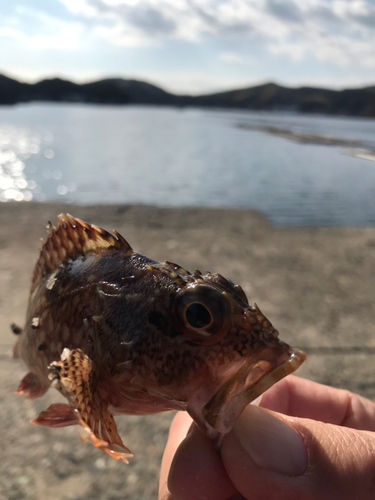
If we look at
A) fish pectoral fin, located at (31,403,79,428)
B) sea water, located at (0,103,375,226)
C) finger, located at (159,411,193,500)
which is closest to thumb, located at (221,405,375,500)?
finger, located at (159,411,193,500)

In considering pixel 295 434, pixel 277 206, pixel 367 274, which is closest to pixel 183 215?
pixel 277 206

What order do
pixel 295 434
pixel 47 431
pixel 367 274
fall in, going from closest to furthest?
pixel 295 434, pixel 47 431, pixel 367 274

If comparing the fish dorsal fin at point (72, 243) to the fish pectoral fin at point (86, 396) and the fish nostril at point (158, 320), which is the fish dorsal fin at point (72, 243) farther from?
the fish pectoral fin at point (86, 396)

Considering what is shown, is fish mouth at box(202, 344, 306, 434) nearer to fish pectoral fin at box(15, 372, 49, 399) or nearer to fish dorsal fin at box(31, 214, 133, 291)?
fish dorsal fin at box(31, 214, 133, 291)

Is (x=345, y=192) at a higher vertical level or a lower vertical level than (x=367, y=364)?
higher

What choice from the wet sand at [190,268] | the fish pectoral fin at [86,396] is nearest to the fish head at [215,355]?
the fish pectoral fin at [86,396]

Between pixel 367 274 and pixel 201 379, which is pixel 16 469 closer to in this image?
pixel 201 379

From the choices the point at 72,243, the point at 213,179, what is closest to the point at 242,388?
the point at 72,243
